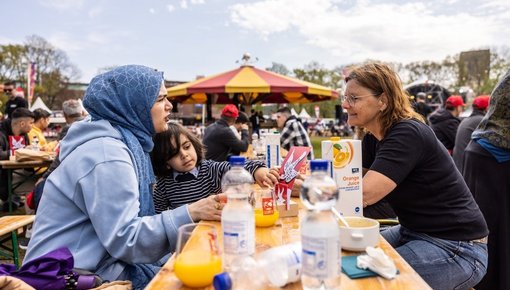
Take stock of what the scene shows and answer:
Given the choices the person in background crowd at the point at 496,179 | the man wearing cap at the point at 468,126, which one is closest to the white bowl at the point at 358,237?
the person in background crowd at the point at 496,179

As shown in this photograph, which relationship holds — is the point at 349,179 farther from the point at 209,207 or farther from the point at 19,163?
the point at 19,163

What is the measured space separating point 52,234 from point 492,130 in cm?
265

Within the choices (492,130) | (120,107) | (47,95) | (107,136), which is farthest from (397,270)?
(47,95)

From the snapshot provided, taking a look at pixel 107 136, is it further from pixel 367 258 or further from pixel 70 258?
pixel 367 258

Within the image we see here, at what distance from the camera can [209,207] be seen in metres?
1.58

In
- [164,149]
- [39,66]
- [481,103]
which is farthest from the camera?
[39,66]

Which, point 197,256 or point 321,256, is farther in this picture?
point 197,256

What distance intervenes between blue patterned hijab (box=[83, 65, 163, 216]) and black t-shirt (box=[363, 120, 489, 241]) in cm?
112

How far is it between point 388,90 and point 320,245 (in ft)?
4.35

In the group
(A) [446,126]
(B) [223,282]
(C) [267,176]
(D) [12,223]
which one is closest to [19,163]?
(D) [12,223]

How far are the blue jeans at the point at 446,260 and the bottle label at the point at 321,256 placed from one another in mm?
941

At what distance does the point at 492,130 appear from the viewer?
2.47 metres

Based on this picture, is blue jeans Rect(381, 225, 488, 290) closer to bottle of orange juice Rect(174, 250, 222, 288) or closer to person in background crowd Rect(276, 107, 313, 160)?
bottle of orange juice Rect(174, 250, 222, 288)

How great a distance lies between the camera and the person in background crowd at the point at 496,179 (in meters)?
2.42
